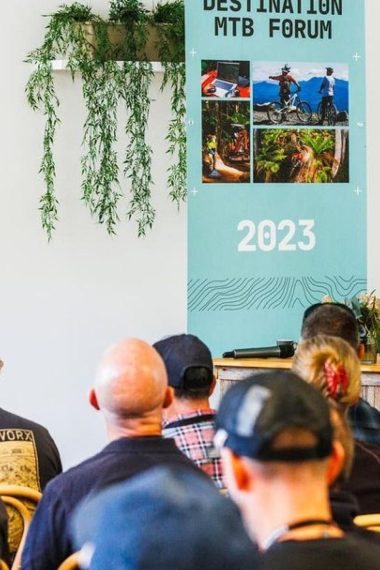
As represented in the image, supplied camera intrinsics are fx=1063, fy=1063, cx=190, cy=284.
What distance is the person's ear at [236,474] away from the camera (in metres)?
1.33

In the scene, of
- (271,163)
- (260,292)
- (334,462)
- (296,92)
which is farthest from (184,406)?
(296,92)

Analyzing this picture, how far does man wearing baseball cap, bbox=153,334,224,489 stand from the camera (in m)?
2.95

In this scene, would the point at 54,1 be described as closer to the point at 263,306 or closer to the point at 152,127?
the point at 152,127

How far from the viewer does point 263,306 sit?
5.04 metres

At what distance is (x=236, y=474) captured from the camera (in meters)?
1.33

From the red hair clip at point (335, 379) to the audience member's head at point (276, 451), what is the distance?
106cm

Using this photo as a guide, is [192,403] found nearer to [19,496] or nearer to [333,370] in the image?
[19,496]

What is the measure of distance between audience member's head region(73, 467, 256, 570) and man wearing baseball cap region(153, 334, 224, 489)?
67.5 inches

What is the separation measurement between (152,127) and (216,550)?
4.84 m

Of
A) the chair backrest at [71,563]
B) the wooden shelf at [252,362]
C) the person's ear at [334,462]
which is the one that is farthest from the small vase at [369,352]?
the person's ear at [334,462]

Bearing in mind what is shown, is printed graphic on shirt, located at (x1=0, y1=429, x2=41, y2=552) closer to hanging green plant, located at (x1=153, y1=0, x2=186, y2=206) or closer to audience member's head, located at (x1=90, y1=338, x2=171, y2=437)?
audience member's head, located at (x1=90, y1=338, x2=171, y2=437)

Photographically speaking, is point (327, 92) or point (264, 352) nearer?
point (264, 352)

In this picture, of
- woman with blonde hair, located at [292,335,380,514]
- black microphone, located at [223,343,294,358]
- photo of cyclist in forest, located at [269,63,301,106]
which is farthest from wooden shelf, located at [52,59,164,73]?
woman with blonde hair, located at [292,335,380,514]

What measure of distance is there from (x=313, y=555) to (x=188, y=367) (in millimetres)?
1882
